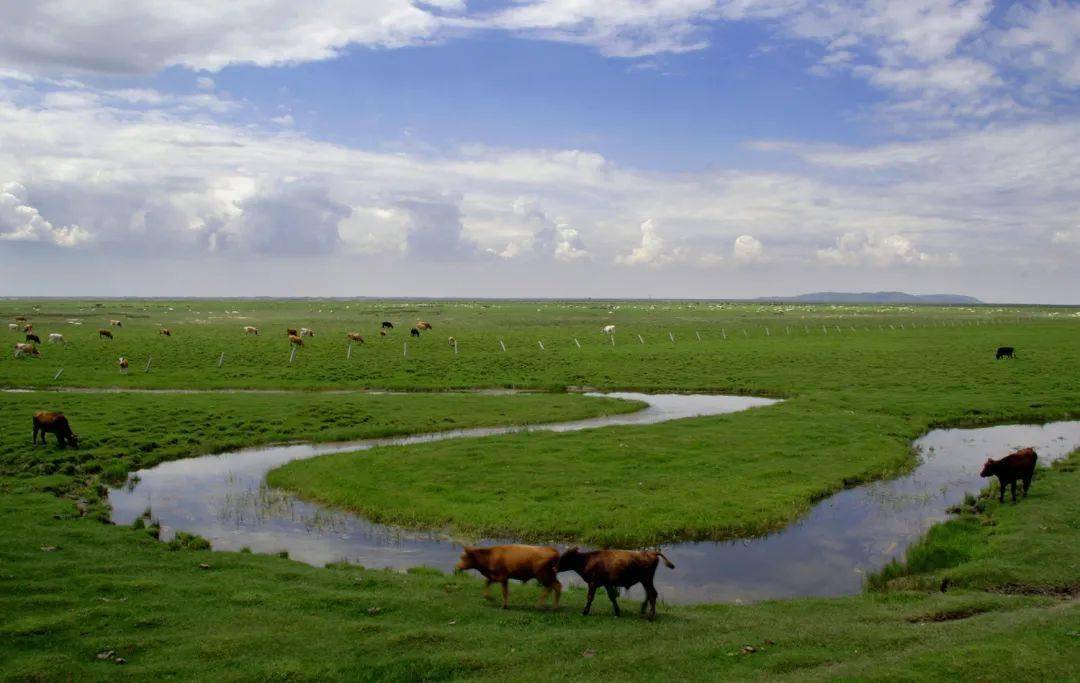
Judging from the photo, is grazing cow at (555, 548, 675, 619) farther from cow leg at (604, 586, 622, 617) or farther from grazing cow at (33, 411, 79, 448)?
grazing cow at (33, 411, 79, 448)

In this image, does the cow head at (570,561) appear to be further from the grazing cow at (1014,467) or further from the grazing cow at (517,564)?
the grazing cow at (1014,467)

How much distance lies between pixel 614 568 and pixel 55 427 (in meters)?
26.2

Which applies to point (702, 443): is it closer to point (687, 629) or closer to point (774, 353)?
point (687, 629)

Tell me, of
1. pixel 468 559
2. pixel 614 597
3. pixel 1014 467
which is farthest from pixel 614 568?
pixel 1014 467

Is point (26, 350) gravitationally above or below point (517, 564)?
above

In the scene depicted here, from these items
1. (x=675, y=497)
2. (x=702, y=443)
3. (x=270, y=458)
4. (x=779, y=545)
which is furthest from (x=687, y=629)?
(x=270, y=458)

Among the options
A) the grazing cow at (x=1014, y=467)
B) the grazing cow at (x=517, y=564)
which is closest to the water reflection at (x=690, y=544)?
the grazing cow at (x=1014, y=467)

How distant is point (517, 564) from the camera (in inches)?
535

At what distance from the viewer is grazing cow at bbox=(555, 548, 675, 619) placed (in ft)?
43.0

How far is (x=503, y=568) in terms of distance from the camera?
541 inches

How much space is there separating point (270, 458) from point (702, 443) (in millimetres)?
19095

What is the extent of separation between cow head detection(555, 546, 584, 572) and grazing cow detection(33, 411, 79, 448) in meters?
24.8

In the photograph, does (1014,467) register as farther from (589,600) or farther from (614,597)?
(589,600)

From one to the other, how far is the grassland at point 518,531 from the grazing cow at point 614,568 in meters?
0.61
